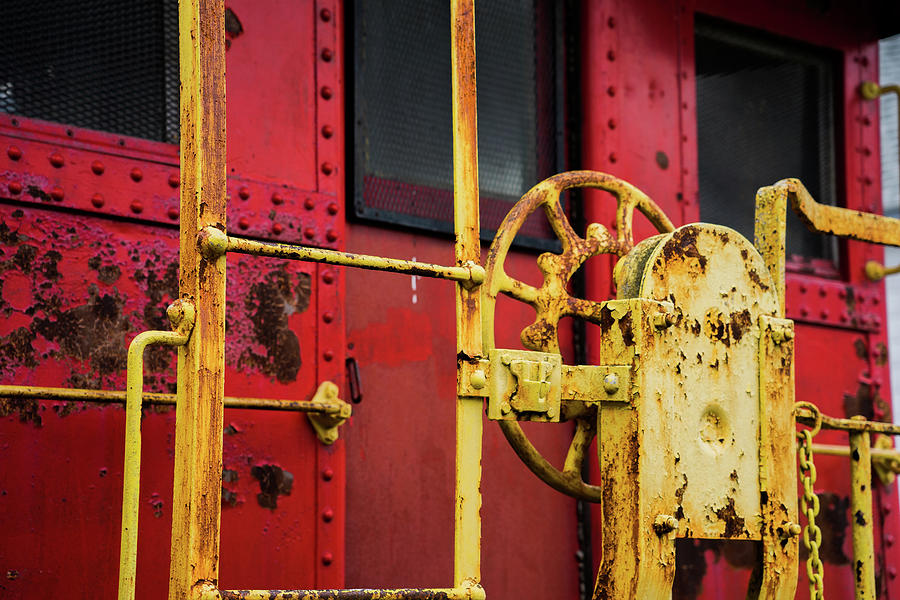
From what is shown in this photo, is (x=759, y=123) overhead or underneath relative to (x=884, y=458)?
overhead

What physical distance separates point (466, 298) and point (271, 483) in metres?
0.78

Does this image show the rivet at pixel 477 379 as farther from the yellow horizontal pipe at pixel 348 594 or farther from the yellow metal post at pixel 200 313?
the yellow metal post at pixel 200 313

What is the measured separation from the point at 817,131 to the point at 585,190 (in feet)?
3.75

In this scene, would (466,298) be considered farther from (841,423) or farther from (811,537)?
(841,423)

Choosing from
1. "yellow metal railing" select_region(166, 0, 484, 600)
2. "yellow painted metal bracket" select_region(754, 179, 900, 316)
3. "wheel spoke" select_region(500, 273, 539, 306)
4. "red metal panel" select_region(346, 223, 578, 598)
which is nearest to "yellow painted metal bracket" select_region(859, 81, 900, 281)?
"yellow painted metal bracket" select_region(754, 179, 900, 316)

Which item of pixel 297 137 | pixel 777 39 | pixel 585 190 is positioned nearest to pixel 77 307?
pixel 297 137

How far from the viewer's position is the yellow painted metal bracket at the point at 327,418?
8.30 ft

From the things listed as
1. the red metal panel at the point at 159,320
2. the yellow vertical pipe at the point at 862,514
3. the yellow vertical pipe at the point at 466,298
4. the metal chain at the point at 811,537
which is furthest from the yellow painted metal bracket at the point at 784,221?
the red metal panel at the point at 159,320

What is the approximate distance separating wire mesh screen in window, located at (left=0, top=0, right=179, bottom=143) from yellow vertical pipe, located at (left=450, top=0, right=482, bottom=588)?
79 cm

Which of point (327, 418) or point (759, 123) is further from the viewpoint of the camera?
point (759, 123)

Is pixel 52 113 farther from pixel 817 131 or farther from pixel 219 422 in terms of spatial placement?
pixel 817 131

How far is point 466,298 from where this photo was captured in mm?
1978

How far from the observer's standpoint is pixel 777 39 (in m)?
3.76

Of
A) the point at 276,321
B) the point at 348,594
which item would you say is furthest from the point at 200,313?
the point at 276,321
